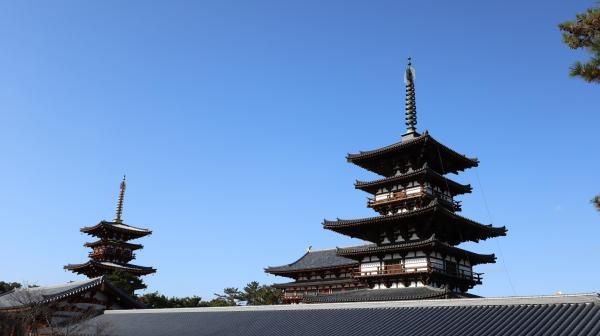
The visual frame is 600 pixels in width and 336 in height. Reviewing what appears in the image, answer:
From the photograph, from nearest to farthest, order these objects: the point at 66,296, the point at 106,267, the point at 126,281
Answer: the point at 66,296 < the point at 126,281 < the point at 106,267

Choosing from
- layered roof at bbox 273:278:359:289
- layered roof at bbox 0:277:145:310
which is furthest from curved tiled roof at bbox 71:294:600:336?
layered roof at bbox 273:278:359:289

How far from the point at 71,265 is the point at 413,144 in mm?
48622

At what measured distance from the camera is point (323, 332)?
17.9m

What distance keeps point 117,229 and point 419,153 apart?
44.1 meters

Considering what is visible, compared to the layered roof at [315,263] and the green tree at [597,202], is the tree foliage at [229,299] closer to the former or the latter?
the layered roof at [315,263]

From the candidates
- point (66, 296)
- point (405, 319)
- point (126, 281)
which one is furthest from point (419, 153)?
point (126, 281)

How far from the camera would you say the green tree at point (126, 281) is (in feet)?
178

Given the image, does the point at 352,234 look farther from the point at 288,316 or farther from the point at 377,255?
the point at 288,316

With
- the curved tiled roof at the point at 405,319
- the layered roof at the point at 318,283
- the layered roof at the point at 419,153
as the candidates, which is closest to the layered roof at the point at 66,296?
the curved tiled roof at the point at 405,319

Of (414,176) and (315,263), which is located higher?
(414,176)

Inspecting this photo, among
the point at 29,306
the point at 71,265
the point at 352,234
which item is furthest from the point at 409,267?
the point at 71,265

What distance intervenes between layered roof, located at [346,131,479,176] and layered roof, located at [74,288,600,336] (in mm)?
18081

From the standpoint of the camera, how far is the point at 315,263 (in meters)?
49.7

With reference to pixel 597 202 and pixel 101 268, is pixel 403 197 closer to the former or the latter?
pixel 597 202
